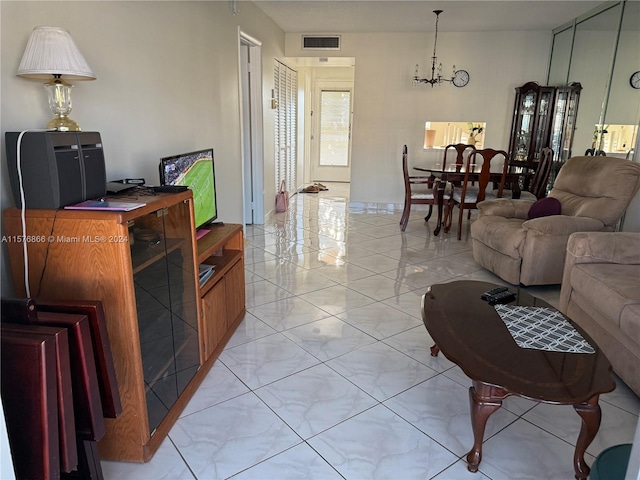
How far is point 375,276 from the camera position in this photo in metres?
3.66

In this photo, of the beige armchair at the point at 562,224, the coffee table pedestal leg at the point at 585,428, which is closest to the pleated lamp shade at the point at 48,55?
the coffee table pedestal leg at the point at 585,428

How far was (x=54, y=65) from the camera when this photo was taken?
1.53 m

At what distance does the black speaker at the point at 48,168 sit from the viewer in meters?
1.40

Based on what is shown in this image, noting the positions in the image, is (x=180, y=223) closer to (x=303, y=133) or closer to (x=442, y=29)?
(x=442, y=29)

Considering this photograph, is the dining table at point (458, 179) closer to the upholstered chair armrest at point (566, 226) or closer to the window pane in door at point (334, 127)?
the upholstered chair armrest at point (566, 226)

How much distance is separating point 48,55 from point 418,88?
5.32 metres

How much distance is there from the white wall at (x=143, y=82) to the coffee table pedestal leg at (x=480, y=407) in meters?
1.72

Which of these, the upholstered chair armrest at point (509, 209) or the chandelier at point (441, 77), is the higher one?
the chandelier at point (441, 77)

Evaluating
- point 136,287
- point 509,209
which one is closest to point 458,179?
point 509,209

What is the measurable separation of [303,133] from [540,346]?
24.9 feet

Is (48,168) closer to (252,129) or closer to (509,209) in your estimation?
(509,209)

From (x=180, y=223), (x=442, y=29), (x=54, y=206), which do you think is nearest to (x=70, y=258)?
(x=54, y=206)

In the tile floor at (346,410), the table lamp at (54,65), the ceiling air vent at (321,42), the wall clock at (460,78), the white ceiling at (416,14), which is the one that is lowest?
the tile floor at (346,410)

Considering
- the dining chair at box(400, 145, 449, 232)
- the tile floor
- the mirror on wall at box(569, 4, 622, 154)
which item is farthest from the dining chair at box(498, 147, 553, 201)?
the tile floor
